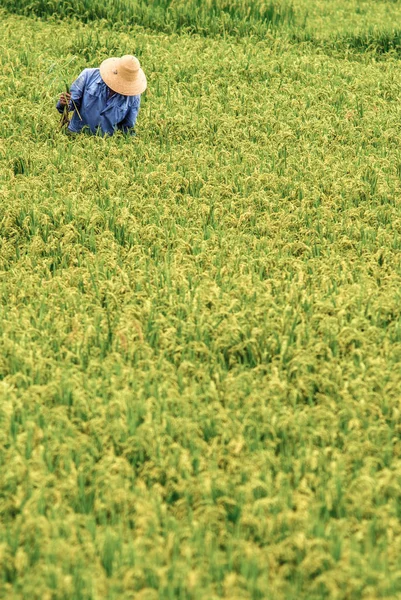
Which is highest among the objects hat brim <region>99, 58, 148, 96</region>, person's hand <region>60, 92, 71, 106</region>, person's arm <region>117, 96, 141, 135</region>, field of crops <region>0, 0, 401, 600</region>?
hat brim <region>99, 58, 148, 96</region>

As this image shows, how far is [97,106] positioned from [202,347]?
3221mm

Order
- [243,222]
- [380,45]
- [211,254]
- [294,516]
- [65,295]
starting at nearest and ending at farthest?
[294,516] → [65,295] → [211,254] → [243,222] → [380,45]

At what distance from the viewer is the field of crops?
124 inches

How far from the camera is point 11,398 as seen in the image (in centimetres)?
392

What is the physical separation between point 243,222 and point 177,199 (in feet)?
1.83

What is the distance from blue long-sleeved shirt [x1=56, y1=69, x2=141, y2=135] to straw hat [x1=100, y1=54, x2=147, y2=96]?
0.33 ft

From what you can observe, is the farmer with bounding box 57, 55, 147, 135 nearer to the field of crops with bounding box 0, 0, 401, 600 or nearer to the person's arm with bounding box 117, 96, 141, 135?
the person's arm with bounding box 117, 96, 141, 135

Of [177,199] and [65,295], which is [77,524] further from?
[177,199]

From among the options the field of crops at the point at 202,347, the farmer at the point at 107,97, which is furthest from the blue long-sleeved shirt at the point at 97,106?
the field of crops at the point at 202,347

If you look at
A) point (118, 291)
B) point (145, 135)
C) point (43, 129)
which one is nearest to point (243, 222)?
point (118, 291)

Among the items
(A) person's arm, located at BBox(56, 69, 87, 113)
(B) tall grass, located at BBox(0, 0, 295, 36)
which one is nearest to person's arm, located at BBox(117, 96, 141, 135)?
(A) person's arm, located at BBox(56, 69, 87, 113)

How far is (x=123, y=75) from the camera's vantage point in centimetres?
682

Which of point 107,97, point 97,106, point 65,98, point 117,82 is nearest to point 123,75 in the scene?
point 117,82

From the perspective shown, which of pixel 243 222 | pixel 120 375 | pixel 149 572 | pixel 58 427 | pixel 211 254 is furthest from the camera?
pixel 243 222
